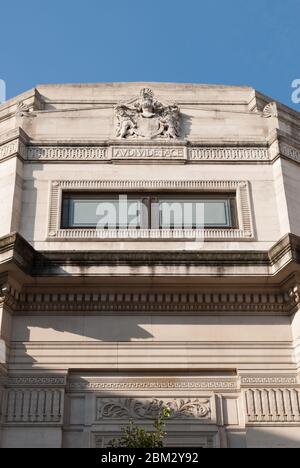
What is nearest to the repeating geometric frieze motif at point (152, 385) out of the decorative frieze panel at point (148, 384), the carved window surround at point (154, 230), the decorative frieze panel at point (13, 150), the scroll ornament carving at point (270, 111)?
the decorative frieze panel at point (148, 384)

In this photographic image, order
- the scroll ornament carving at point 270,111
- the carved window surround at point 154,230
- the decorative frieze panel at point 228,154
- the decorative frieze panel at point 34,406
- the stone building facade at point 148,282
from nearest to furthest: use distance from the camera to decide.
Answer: the decorative frieze panel at point 34,406, the stone building facade at point 148,282, the carved window surround at point 154,230, the decorative frieze panel at point 228,154, the scroll ornament carving at point 270,111

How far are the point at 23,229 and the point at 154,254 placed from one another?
3.00 meters

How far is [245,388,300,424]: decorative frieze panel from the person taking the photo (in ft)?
36.8

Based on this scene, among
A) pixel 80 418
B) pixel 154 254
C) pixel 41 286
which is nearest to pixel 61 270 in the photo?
pixel 41 286

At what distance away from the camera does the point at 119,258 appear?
12344 millimetres

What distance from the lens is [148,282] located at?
12375 mm

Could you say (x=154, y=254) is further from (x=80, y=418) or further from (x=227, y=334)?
(x=80, y=418)

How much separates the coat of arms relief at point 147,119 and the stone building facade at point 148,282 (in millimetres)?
49

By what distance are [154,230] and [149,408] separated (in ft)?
12.4

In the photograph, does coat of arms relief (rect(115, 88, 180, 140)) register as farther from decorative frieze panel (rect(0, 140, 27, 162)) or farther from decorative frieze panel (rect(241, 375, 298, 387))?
decorative frieze panel (rect(241, 375, 298, 387))

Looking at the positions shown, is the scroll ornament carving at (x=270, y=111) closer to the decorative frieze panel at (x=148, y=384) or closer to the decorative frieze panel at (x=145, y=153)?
the decorative frieze panel at (x=145, y=153)

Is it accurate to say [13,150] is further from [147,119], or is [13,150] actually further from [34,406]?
[34,406]

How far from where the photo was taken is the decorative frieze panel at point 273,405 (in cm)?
1122

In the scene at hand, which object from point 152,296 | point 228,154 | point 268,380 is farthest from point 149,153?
point 268,380
